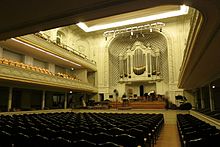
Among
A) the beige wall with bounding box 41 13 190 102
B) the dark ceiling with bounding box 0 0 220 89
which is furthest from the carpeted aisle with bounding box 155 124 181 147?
the beige wall with bounding box 41 13 190 102

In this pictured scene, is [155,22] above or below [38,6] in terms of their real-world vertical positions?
above

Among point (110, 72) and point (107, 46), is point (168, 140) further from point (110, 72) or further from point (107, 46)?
point (107, 46)

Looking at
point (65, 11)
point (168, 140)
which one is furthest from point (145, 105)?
point (65, 11)

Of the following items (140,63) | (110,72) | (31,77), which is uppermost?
(140,63)

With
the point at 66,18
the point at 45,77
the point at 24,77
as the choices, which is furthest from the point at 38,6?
the point at 45,77

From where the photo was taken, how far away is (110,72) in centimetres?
2316

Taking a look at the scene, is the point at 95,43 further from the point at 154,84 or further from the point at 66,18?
the point at 66,18

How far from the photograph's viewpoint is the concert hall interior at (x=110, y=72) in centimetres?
345

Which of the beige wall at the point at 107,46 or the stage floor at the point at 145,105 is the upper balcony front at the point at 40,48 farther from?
the stage floor at the point at 145,105

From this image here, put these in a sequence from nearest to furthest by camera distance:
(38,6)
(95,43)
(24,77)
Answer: (38,6) < (24,77) < (95,43)

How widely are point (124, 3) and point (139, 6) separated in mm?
309

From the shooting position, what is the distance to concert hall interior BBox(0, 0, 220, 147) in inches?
136

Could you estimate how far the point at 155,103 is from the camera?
16156 mm

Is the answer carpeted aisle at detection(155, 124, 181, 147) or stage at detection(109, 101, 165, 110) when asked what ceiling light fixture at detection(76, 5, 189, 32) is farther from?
carpeted aisle at detection(155, 124, 181, 147)
